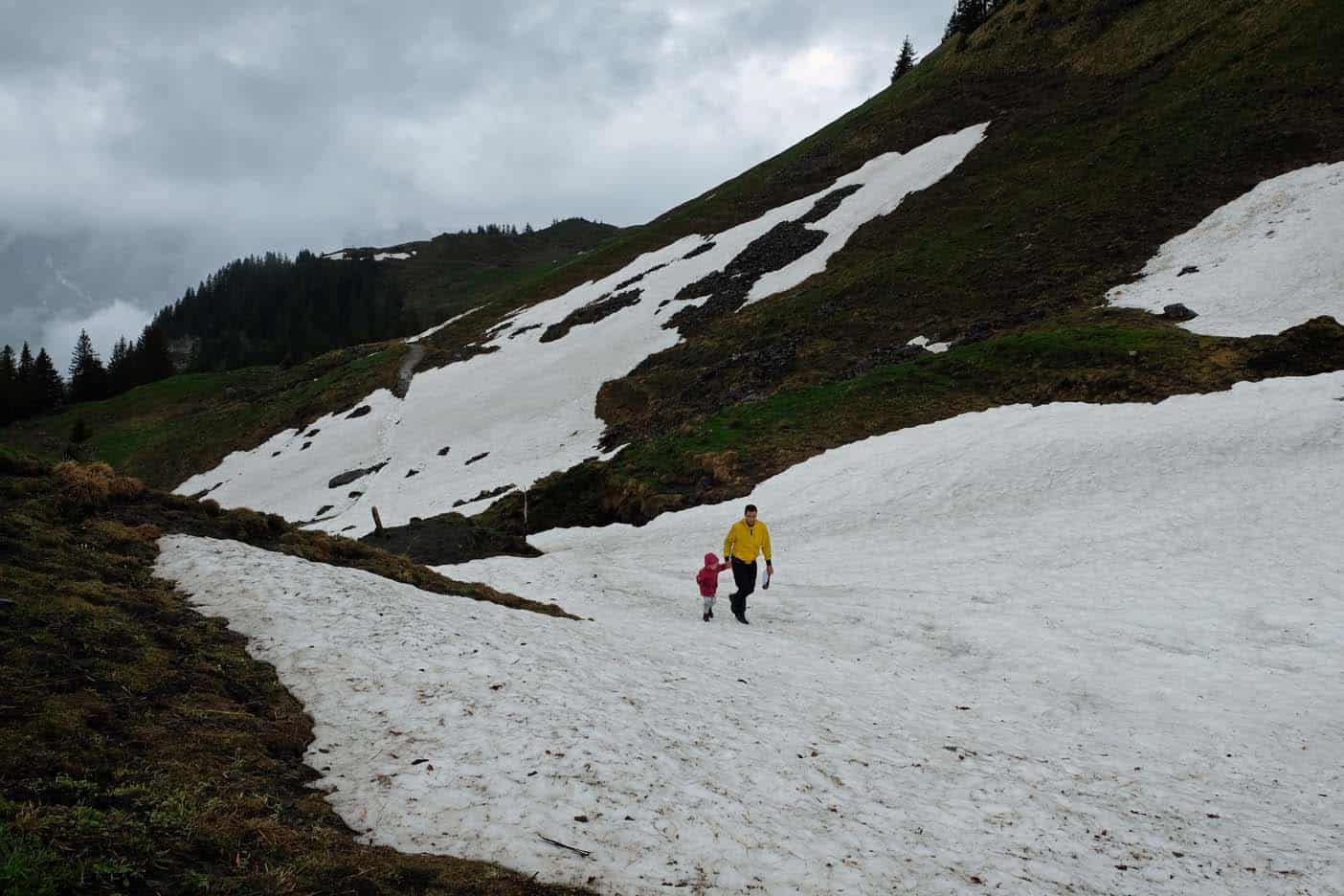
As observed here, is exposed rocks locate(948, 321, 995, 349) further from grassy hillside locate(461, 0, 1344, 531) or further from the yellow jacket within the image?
the yellow jacket

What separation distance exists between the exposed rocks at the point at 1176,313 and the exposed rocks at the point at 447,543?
26.1 meters

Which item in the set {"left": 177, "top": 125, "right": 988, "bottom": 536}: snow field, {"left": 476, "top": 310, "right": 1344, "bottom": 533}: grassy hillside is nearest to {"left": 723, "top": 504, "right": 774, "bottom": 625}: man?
{"left": 476, "top": 310, "right": 1344, "bottom": 533}: grassy hillside

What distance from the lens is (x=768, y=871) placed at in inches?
225

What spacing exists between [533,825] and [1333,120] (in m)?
50.1

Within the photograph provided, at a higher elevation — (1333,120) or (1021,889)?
(1333,120)

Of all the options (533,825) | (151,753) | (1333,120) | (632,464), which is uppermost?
(1333,120)

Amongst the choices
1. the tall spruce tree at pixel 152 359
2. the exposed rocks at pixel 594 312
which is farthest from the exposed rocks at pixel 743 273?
the tall spruce tree at pixel 152 359

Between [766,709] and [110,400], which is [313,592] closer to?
[766,709]

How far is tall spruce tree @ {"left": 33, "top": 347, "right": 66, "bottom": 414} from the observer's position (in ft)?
278

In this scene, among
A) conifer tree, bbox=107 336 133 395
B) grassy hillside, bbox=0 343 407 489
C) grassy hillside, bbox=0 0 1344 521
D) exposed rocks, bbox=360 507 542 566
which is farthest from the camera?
conifer tree, bbox=107 336 133 395

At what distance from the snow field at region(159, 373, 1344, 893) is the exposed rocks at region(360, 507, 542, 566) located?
2038mm

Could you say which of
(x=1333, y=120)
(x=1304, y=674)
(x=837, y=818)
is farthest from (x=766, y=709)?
(x=1333, y=120)

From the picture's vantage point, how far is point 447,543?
74.9ft

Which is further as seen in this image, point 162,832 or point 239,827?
point 239,827
